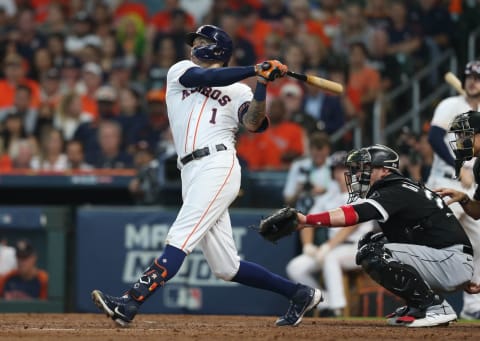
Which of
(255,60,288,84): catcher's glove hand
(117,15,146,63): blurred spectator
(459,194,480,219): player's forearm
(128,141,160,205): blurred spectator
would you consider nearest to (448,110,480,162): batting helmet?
(459,194,480,219): player's forearm

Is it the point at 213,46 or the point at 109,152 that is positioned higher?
the point at 213,46

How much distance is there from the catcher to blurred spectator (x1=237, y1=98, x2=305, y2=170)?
4303mm

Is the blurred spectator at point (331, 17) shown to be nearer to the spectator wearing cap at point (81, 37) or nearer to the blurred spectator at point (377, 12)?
the blurred spectator at point (377, 12)

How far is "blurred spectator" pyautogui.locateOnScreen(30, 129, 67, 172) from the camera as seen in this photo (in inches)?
455

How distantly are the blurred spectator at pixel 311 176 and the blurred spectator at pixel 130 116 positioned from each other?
2.13 metres

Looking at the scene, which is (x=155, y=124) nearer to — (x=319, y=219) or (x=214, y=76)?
(x=214, y=76)

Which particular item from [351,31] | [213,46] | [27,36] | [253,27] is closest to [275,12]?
[253,27]

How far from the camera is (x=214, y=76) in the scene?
6.61m

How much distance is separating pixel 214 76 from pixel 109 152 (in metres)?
5.10

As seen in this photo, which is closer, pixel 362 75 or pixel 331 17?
pixel 362 75

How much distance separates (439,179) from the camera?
8398 millimetres

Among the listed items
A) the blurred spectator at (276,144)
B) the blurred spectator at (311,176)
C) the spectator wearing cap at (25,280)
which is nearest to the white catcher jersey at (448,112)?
the blurred spectator at (311,176)

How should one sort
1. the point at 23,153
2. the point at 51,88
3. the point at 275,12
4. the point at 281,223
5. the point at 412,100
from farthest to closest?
the point at 275,12 → the point at 51,88 → the point at 412,100 → the point at 23,153 → the point at 281,223

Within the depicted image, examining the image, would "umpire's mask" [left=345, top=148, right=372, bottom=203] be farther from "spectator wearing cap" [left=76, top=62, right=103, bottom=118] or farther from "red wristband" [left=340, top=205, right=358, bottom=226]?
"spectator wearing cap" [left=76, top=62, right=103, bottom=118]
